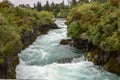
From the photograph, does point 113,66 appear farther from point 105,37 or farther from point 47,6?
point 47,6

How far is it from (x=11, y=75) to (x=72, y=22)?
863 inches

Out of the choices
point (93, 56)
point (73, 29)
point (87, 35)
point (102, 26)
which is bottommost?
point (93, 56)

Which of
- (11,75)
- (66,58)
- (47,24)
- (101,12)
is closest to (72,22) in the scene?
(101,12)

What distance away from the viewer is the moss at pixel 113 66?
34312 mm

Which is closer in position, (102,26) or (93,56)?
(102,26)

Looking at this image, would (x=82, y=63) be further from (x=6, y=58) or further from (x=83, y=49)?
(x=6, y=58)

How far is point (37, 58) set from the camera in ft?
139

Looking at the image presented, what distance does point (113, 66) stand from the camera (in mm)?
34938

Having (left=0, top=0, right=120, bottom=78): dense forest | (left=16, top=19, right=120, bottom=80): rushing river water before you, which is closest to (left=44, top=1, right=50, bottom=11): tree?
(left=0, top=0, right=120, bottom=78): dense forest

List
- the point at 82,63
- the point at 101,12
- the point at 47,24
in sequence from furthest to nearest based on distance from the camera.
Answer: the point at 47,24 < the point at 101,12 < the point at 82,63

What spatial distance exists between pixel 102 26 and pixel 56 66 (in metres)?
7.86

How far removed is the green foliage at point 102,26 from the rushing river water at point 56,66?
3026 millimetres

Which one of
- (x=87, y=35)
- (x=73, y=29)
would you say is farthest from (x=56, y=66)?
(x=73, y=29)

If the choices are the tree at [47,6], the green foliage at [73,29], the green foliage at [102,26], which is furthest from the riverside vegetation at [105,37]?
the tree at [47,6]
